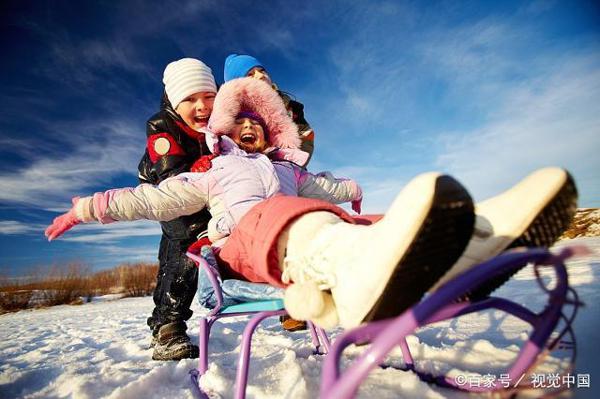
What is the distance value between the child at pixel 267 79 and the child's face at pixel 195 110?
29.9 inches

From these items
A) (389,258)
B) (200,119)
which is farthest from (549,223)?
(200,119)

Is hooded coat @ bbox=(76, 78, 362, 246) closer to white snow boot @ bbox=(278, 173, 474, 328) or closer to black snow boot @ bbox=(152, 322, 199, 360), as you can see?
white snow boot @ bbox=(278, 173, 474, 328)

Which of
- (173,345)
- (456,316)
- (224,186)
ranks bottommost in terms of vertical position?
(173,345)

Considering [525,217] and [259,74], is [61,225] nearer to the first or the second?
[525,217]

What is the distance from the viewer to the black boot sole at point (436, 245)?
557mm

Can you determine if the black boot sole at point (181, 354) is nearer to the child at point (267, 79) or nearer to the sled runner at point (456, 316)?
the sled runner at point (456, 316)

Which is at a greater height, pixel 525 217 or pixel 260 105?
pixel 260 105

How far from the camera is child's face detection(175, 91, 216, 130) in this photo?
2.21 meters

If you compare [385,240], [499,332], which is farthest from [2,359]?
[499,332]

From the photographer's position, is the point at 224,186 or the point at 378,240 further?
the point at 224,186

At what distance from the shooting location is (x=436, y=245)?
578 mm

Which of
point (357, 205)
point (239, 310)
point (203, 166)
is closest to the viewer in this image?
point (239, 310)

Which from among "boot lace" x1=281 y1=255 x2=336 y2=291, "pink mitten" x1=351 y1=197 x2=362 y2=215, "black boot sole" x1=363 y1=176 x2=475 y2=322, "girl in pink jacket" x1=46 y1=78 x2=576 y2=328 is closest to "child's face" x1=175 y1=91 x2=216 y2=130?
"girl in pink jacket" x1=46 y1=78 x2=576 y2=328

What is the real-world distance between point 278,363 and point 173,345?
2.54ft
